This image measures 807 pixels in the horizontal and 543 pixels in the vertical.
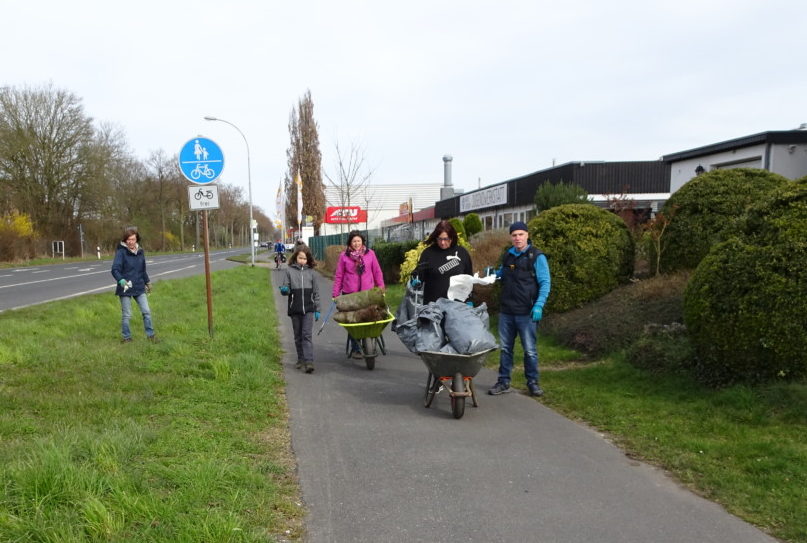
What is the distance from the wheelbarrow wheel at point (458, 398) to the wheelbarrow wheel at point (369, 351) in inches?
95.0

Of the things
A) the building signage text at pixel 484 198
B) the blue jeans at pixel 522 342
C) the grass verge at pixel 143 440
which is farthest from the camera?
the building signage text at pixel 484 198

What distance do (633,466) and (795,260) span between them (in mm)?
2481

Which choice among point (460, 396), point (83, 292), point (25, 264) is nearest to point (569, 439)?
point (460, 396)

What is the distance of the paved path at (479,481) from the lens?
3352mm

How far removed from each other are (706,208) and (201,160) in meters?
7.72

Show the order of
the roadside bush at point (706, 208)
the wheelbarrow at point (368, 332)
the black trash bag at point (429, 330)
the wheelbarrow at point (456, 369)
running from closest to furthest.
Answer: the wheelbarrow at point (456, 369)
the black trash bag at point (429, 330)
the wheelbarrow at point (368, 332)
the roadside bush at point (706, 208)

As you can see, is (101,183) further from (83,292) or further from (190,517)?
(190,517)

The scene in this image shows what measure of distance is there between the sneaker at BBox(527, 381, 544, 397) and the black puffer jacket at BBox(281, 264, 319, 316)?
298cm

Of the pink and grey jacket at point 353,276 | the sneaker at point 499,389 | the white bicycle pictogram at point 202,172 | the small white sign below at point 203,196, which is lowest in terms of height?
the sneaker at point 499,389

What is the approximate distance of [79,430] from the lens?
14.9 feet

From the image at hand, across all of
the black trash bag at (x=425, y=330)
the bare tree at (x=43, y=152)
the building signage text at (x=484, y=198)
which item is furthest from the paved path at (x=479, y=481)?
Answer: the bare tree at (x=43, y=152)

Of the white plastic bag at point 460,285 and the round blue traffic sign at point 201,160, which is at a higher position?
the round blue traffic sign at point 201,160

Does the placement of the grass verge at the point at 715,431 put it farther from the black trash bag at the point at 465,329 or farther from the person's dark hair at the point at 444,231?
the person's dark hair at the point at 444,231

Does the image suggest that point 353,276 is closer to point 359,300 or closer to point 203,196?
point 359,300
